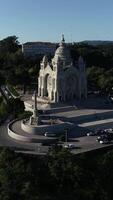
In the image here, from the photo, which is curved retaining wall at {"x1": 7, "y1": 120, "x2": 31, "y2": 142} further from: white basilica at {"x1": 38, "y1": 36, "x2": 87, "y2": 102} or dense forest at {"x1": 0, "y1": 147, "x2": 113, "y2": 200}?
white basilica at {"x1": 38, "y1": 36, "x2": 87, "y2": 102}

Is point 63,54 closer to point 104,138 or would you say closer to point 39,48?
point 104,138

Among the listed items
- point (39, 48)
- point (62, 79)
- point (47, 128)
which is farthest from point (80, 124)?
point (39, 48)

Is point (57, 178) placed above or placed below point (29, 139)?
below

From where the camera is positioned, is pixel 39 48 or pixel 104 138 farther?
pixel 39 48

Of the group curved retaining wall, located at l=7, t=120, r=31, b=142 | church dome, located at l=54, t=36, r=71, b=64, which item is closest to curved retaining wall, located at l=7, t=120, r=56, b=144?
curved retaining wall, located at l=7, t=120, r=31, b=142

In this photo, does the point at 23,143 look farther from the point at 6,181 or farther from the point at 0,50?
the point at 0,50

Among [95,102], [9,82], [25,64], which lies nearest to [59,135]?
[95,102]
